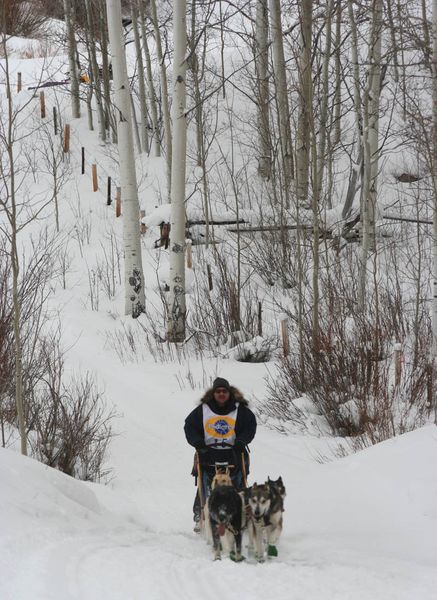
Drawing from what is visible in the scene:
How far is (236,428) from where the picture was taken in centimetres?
550

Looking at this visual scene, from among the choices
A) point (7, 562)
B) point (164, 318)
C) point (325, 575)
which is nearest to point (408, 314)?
point (164, 318)

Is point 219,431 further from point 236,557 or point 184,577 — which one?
point 184,577

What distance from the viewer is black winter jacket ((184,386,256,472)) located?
5.46 metres

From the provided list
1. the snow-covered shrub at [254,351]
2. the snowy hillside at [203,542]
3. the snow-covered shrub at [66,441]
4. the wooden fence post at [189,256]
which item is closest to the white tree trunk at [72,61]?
the wooden fence post at [189,256]

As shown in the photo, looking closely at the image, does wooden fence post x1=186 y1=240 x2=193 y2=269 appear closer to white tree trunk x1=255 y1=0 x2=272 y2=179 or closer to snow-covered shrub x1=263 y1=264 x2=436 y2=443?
Answer: white tree trunk x1=255 y1=0 x2=272 y2=179

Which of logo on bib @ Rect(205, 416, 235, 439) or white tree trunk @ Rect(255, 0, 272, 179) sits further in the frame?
white tree trunk @ Rect(255, 0, 272, 179)

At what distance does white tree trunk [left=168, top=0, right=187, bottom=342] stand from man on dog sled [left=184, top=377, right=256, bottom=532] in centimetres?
640

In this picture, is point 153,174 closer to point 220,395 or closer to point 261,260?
point 261,260

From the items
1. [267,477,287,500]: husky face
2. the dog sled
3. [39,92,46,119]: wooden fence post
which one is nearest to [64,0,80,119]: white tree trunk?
[39,92,46,119]: wooden fence post

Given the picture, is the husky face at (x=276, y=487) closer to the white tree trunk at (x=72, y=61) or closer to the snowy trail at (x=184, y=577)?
the snowy trail at (x=184, y=577)

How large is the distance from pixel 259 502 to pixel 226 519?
10.1 inches

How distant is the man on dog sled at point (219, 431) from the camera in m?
5.47

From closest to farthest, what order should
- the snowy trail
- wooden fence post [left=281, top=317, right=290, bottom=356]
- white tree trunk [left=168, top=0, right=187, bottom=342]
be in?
the snowy trail, wooden fence post [left=281, top=317, right=290, bottom=356], white tree trunk [left=168, top=0, right=187, bottom=342]

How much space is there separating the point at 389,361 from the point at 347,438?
1404 mm
